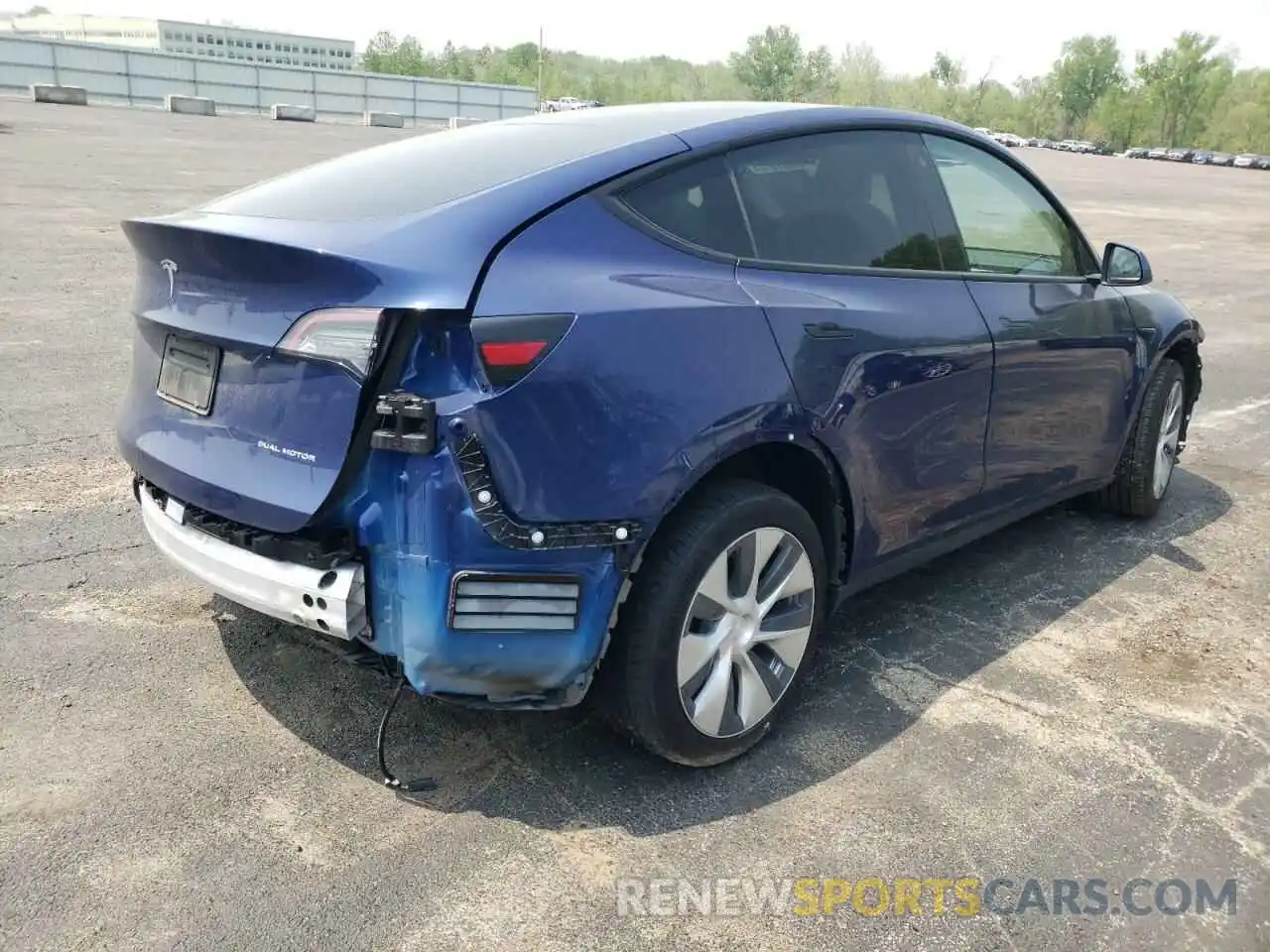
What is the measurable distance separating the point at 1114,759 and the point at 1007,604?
3.50ft

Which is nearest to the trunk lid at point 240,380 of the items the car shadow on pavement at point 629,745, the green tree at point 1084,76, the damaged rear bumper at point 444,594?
the damaged rear bumper at point 444,594

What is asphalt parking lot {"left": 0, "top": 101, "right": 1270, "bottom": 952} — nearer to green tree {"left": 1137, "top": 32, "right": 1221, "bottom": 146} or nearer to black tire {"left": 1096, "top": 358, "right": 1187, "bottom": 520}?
black tire {"left": 1096, "top": 358, "right": 1187, "bottom": 520}

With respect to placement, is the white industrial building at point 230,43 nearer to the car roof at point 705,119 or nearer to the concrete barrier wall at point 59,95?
the concrete barrier wall at point 59,95

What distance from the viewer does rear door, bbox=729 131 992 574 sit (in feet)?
9.89

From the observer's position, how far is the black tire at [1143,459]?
491cm

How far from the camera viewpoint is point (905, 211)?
3.55 meters

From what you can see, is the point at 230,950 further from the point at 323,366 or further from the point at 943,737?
the point at 943,737

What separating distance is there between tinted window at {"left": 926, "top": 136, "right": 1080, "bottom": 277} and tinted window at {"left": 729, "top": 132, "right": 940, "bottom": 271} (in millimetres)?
223

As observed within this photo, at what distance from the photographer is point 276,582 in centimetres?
253

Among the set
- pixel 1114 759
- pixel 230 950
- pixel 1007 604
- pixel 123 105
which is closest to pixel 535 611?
pixel 230 950

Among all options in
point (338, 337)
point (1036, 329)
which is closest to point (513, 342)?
point (338, 337)

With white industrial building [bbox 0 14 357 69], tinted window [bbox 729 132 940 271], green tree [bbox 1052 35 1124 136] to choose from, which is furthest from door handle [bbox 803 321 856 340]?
green tree [bbox 1052 35 1124 136]

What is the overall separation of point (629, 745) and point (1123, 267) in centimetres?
302

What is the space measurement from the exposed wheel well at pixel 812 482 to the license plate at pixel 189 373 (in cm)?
134
